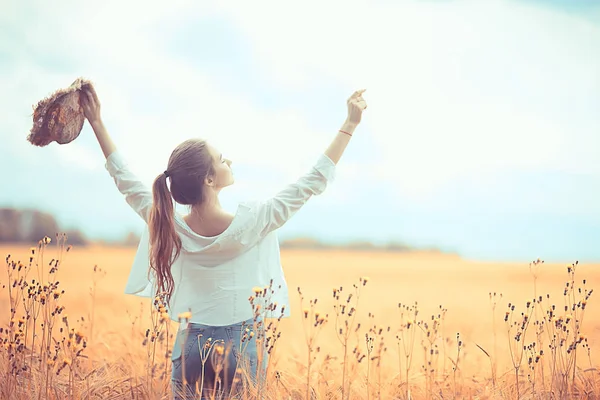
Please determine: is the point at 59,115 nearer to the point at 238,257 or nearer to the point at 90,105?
the point at 90,105

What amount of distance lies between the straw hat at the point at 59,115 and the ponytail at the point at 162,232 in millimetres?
712

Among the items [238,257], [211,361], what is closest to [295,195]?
[238,257]

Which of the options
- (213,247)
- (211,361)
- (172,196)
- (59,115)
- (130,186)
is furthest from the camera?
(59,115)

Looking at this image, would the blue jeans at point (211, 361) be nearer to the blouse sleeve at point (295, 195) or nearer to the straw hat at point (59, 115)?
the blouse sleeve at point (295, 195)

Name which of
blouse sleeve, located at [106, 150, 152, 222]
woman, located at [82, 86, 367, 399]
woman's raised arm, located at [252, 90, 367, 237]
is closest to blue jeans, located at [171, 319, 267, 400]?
woman, located at [82, 86, 367, 399]

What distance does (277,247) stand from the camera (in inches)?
107

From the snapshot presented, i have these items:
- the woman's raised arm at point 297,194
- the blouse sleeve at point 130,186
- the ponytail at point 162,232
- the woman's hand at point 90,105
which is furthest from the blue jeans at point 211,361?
the woman's hand at point 90,105

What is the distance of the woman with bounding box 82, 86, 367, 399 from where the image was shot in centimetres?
248

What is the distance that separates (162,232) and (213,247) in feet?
0.77

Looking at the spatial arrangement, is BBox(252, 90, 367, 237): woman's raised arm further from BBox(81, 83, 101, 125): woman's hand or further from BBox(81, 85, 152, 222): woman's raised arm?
BBox(81, 83, 101, 125): woman's hand

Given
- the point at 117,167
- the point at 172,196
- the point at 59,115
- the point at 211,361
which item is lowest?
the point at 211,361

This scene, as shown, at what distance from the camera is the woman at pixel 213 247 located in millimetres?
2480

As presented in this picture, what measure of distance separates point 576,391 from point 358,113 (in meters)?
1.86

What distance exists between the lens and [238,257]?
8.46 ft
